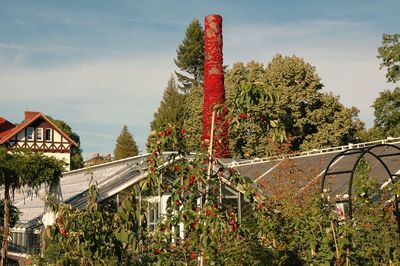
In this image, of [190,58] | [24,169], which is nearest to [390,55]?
[24,169]

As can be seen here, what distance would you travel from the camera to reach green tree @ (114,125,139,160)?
58.0 meters

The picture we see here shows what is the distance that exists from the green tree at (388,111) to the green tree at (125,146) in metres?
31.7

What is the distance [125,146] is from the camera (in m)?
58.6

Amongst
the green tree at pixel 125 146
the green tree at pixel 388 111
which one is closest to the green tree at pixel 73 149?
the green tree at pixel 125 146

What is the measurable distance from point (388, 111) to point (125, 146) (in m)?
33.3

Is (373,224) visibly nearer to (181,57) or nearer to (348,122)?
(348,122)

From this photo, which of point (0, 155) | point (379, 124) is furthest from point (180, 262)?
point (379, 124)

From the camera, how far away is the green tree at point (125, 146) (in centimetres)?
5803

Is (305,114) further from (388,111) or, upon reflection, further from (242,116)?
(242,116)

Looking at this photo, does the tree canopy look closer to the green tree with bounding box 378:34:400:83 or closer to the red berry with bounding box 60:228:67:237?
the green tree with bounding box 378:34:400:83

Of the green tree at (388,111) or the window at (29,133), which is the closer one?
the green tree at (388,111)

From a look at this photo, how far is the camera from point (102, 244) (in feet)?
21.1

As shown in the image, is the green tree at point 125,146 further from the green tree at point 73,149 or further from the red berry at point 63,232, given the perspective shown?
the red berry at point 63,232

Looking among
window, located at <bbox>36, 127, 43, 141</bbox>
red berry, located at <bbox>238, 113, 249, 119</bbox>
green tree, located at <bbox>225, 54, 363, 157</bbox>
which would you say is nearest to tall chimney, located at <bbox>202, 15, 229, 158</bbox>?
green tree, located at <bbox>225, 54, 363, 157</bbox>
